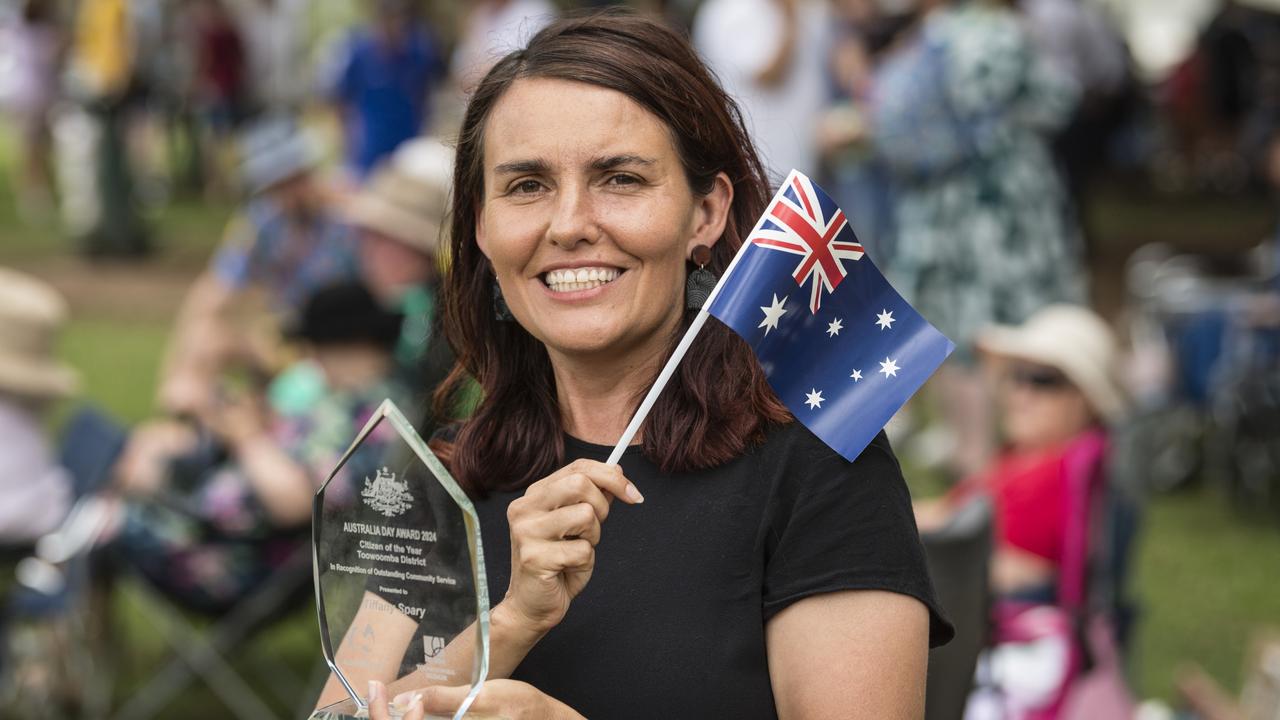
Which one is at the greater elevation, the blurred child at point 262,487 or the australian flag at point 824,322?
the australian flag at point 824,322

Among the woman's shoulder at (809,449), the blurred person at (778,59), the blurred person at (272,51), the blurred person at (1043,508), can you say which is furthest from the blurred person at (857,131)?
the blurred person at (272,51)

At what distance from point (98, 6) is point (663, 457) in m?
15.9

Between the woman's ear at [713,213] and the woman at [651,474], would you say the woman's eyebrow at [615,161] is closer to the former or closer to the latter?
the woman at [651,474]

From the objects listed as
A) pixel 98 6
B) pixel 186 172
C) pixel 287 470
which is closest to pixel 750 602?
pixel 287 470

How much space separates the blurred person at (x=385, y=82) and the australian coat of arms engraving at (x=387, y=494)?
9726 millimetres

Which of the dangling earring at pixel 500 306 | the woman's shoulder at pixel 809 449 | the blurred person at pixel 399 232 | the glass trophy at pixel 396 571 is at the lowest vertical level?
the blurred person at pixel 399 232

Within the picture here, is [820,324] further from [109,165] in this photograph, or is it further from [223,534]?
[109,165]

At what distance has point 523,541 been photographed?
1.92 metres

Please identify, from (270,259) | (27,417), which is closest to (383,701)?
(27,417)

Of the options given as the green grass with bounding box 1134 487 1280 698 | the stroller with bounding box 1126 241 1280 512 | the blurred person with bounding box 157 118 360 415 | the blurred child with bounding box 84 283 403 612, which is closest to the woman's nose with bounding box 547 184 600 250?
the blurred child with bounding box 84 283 403 612

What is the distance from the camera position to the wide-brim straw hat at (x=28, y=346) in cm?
537

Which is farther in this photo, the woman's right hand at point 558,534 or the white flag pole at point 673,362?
the white flag pole at point 673,362

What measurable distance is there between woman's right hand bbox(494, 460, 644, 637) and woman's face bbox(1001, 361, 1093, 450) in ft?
10.4

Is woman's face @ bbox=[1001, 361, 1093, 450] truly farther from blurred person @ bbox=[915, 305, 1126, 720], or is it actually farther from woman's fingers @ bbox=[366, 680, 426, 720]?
woman's fingers @ bbox=[366, 680, 426, 720]
